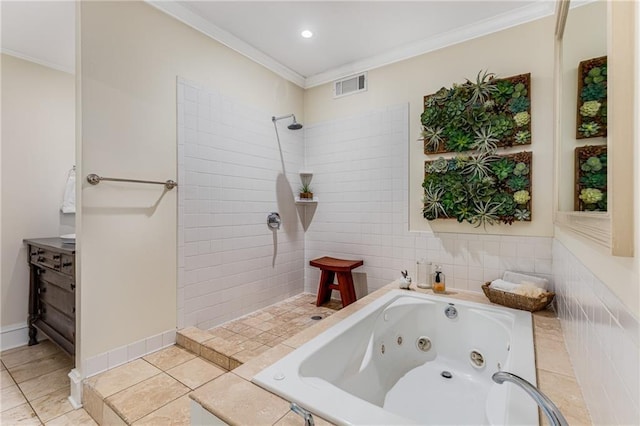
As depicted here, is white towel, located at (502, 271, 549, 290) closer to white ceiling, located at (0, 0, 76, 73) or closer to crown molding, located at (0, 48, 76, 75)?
white ceiling, located at (0, 0, 76, 73)

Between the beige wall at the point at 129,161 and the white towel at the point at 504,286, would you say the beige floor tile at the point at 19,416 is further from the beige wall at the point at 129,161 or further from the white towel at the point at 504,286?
the white towel at the point at 504,286

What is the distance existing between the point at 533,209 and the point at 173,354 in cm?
278

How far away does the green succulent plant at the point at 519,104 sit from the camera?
2.17 m

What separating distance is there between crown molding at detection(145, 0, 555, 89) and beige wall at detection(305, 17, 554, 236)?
0.18ft

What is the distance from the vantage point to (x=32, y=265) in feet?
8.21

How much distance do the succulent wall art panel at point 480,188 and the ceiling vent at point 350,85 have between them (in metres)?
1.11

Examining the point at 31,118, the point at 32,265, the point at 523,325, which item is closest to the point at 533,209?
the point at 523,325

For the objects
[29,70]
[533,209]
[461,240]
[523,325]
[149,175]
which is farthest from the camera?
[29,70]

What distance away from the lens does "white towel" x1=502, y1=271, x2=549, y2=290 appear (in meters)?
2.05

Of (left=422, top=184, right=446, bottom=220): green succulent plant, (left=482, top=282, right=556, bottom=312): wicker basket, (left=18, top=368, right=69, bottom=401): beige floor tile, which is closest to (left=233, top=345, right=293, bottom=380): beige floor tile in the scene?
(left=482, top=282, right=556, bottom=312): wicker basket

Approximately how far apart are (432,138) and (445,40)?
849 millimetres

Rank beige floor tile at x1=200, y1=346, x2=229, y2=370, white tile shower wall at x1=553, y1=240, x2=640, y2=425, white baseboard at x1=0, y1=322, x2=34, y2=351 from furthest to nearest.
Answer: white baseboard at x1=0, y1=322, x2=34, y2=351, beige floor tile at x1=200, y1=346, x2=229, y2=370, white tile shower wall at x1=553, y1=240, x2=640, y2=425

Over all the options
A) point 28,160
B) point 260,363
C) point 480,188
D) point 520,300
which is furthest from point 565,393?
point 28,160

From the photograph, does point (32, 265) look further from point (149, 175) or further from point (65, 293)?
point (149, 175)
